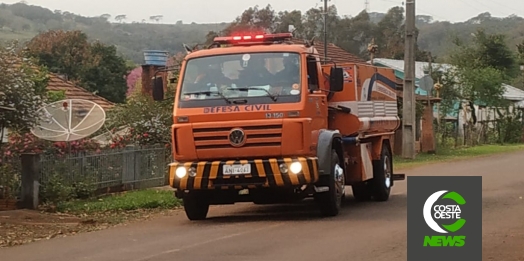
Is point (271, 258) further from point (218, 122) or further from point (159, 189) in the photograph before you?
point (159, 189)

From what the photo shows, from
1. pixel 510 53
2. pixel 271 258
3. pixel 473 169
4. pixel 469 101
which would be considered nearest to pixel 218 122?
pixel 271 258

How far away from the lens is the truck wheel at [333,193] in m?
14.8

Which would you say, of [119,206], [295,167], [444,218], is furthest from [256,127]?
[444,218]

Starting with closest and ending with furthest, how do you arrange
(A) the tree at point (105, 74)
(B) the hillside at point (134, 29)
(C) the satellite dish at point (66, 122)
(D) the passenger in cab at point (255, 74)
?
(D) the passenger in cab at point (255, 74), (C) the satellite dish at point (66, 122), (A) the tree at point (105, 74), (B) the hillside at point (134, 29)

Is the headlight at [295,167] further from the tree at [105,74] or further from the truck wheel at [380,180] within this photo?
the tree at [105,74]

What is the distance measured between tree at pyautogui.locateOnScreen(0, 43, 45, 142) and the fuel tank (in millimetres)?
5572

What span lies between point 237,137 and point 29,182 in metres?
4.69

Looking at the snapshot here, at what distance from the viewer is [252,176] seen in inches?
561

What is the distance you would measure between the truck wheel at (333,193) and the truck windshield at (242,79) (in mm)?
1415

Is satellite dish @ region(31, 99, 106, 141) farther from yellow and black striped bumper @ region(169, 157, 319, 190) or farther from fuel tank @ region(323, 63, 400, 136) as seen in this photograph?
fuel tank @ region(323, 63, 400, 136)

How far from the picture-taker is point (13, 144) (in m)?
18.3

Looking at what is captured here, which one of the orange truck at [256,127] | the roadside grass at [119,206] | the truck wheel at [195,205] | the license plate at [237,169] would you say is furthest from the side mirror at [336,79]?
the roadside grass at [119,206]

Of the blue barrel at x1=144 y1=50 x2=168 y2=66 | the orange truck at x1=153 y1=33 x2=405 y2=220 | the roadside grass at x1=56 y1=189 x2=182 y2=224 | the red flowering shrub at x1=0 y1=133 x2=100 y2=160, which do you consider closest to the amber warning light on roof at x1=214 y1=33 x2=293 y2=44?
the orange truck at x1=153 y1=33 x2=405 y2=220

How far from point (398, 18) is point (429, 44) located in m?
37.8
